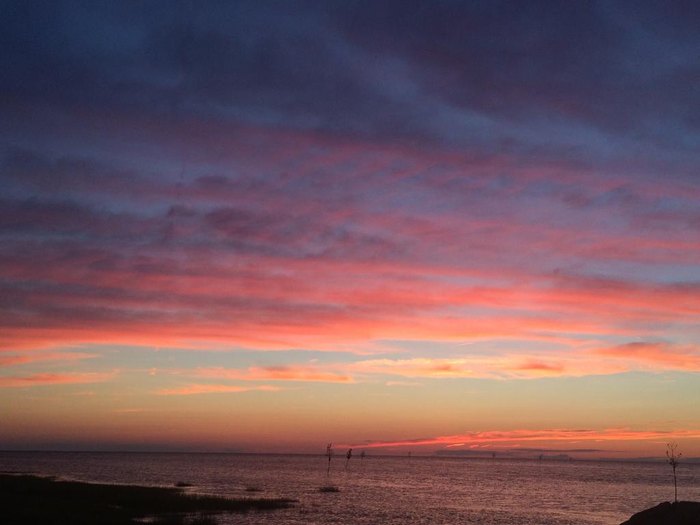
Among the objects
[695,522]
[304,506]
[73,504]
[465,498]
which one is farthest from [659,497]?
[73,504]

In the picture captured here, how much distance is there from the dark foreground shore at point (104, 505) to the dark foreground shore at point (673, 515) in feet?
126

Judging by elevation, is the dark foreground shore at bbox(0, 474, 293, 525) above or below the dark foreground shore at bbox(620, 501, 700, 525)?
below

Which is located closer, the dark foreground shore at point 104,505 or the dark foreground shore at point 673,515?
the dark foreground shore at point 673,515

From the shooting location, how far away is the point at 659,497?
12231 centimetres

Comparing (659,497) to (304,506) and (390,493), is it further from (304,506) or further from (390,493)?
(304,506)

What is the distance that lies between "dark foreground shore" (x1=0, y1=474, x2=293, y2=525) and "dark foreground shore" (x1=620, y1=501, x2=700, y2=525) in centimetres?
3844

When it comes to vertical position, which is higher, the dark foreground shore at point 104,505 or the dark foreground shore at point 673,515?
the dark foreground shore at point 673,515

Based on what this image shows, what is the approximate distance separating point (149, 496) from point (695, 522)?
206 feet

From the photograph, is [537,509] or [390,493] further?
[390,493]

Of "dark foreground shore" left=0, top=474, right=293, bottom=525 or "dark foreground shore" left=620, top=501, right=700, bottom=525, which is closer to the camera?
"dark foreground shore" left=620, top=501, right=700, bottom=525

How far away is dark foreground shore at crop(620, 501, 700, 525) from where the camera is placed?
149 ft

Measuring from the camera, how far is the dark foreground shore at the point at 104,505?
5456 cm

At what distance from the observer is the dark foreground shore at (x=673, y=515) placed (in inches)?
1786

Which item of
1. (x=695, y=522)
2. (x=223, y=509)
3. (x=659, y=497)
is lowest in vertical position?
(x=659, y=497)
